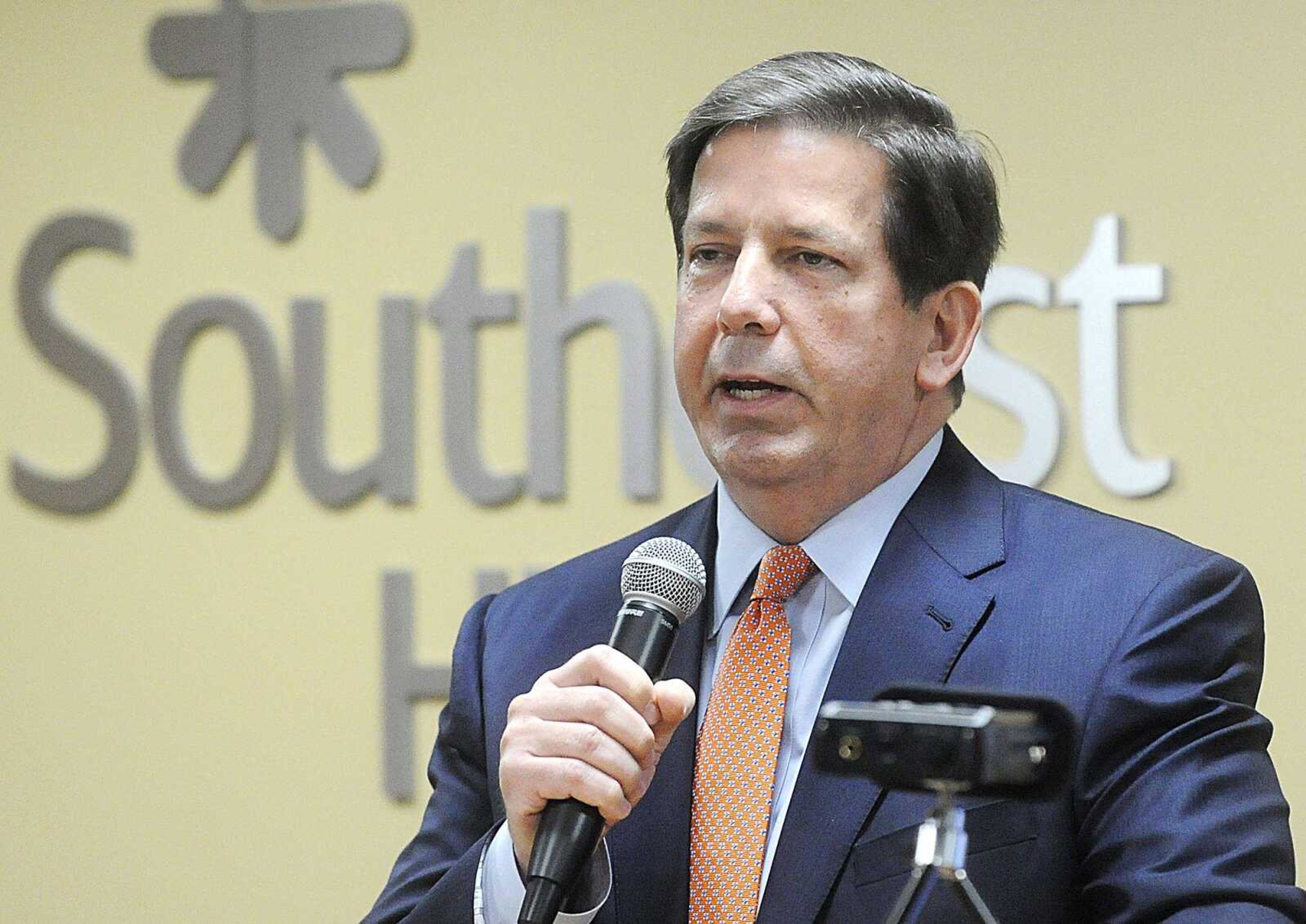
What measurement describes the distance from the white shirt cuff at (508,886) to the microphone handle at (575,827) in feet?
0.37

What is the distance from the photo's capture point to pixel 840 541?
5.84 ft

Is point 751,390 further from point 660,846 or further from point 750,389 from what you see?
point 660,846

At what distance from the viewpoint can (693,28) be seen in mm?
3223

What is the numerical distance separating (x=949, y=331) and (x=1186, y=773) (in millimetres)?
599

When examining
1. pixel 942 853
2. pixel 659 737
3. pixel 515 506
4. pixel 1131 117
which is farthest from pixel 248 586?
pixel 942 853

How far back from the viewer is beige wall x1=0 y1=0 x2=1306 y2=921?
9.52 feet

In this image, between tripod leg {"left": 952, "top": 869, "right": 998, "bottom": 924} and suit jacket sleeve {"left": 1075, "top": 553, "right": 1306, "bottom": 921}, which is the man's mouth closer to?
suit jacket sleeve {"left": 1075, "top": 553, "right": 1306, "bottom": 921}

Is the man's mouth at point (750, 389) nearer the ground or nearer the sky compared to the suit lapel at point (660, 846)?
nearer the sky

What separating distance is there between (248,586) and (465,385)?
2.01 feet

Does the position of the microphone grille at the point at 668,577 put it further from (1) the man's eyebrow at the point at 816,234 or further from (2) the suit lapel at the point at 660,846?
(1) the man's eyebrow at the point at 816,234

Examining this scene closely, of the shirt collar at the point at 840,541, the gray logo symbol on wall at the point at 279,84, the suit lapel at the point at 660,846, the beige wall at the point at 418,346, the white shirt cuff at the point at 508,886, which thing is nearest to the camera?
the white shirt cuff at the point at 508,886

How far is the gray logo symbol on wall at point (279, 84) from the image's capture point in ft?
11.1

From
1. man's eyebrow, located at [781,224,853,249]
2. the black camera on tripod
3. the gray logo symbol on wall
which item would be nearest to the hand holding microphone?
the black camera on tripod

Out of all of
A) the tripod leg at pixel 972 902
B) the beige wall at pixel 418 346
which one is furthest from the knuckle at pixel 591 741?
the beige wall at pixel 418 346
